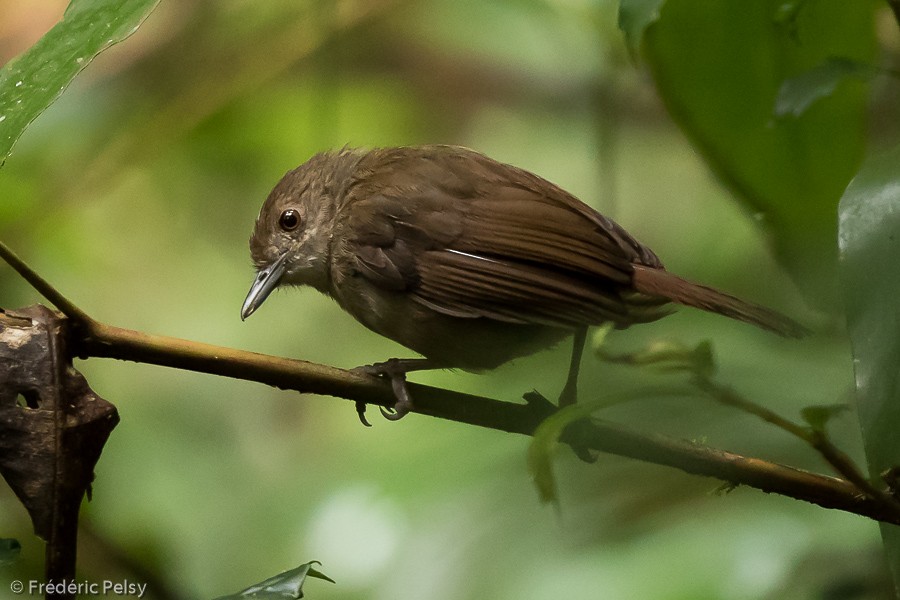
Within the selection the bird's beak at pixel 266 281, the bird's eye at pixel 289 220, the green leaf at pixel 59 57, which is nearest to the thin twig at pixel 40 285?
the green leaf at pixel 59 57

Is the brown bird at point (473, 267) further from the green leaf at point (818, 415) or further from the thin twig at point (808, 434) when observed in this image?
the green leaf at point (818, 415)

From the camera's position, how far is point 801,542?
2436 millimetres

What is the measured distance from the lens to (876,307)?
4.88 ft

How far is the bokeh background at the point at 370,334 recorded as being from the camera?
2.54m

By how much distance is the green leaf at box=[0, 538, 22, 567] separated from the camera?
61.0 inches

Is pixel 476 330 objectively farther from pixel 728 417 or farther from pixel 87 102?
pixel 87 102

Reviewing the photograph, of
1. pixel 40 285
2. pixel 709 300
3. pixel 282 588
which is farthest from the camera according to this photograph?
pixel 709 300

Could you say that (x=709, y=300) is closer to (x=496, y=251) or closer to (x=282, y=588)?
(x=496, y=251)

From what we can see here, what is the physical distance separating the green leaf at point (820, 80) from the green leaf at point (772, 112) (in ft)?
1.34

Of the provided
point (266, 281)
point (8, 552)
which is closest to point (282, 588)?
point (8, 552)

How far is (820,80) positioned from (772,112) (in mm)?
496

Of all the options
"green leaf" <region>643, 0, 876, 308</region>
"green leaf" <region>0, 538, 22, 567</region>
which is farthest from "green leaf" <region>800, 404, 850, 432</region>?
"green leaf" <region>0, 538, 22, 567</region>

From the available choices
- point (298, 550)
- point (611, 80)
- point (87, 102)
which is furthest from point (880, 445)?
point (87, 102)

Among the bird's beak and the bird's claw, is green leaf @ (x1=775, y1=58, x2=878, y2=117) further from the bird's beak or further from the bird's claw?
the bird's beak
